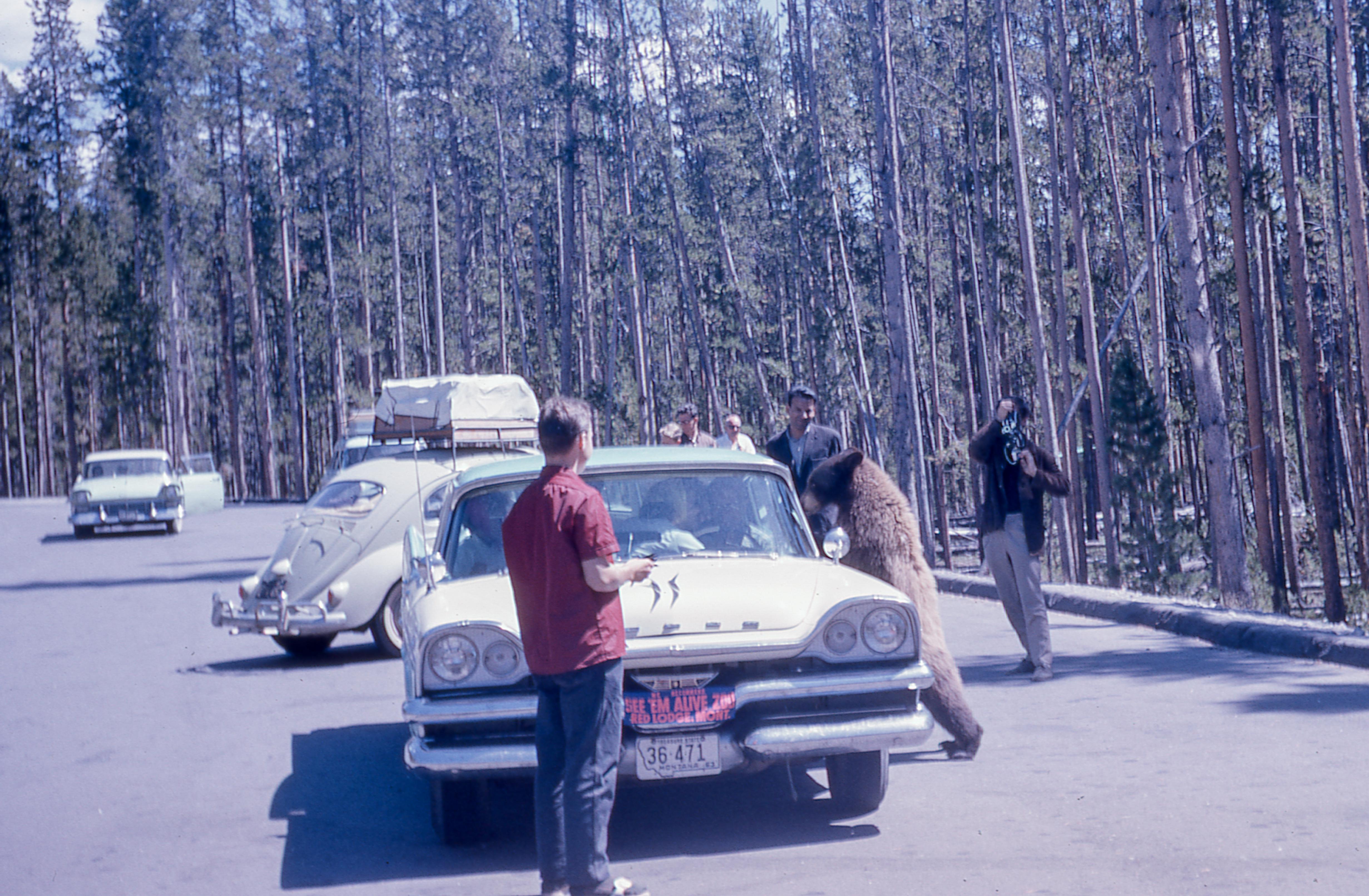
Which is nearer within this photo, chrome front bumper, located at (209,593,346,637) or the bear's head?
the bear's head

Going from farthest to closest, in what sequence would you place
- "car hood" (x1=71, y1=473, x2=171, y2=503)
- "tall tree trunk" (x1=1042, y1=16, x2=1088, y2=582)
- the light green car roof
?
"car hood" (x1=71, y1=473, x2=171, y2=503), "tall tree trunk" (x1=1042, y1=16, x2=1088, y2=582), the light green car roof

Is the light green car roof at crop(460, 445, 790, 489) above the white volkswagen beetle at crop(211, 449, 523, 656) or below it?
above

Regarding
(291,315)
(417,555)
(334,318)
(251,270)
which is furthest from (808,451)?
(334,318)

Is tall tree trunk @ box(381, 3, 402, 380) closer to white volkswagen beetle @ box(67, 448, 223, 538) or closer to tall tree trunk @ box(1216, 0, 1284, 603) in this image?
white volkswagen beetle @ box(67, 448, 223, 538)

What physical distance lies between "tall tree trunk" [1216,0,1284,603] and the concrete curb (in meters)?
3.23

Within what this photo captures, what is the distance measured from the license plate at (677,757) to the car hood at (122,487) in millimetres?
28568

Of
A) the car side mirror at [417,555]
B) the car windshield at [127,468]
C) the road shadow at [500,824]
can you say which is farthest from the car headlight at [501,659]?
the car windshield at [127,468]

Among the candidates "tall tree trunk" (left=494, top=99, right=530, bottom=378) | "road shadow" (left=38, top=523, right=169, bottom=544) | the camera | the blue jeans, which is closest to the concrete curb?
the camera

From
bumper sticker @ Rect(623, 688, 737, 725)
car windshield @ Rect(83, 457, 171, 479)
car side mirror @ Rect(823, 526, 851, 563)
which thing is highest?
car windshield @ Rect(83, 457, 171, 479)

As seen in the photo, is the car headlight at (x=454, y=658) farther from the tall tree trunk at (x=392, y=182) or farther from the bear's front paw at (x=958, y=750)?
the tall tree trunk at (x=392, y=182)

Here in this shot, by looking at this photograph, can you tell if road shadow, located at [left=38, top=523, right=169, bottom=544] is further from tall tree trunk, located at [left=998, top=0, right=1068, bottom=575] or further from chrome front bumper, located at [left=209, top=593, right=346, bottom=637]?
chrome front bumper, located at [left=209, top=593, right=346, bottom=637]

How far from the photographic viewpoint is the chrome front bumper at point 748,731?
5328 mm

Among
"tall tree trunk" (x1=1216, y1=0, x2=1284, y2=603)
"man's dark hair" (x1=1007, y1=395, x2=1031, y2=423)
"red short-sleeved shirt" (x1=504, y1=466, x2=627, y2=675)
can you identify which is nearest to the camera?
"red short-sleeved shirt" (x1=504, y1=466, x2=627, y2=675)

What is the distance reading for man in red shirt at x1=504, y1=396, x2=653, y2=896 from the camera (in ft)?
15.5
